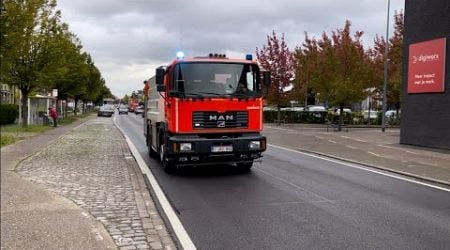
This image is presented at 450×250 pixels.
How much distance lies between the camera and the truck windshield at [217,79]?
1179 centimetres

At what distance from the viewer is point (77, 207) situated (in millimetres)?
7715

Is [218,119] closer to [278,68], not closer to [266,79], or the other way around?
[266,79]

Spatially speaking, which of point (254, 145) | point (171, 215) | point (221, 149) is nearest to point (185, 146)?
point (221, 149)

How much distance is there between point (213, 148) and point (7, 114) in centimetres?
2689

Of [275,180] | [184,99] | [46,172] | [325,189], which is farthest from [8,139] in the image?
[325,189]

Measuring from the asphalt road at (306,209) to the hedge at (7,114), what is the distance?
2358cm

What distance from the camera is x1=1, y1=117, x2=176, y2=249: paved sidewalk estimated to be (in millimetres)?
5832

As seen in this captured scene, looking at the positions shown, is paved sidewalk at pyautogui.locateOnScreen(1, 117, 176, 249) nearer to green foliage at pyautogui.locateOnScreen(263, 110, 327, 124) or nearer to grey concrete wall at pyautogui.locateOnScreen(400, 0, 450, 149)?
grey concrete wall at pyautogui.locateOnScreen(400, 0, 450, 149)

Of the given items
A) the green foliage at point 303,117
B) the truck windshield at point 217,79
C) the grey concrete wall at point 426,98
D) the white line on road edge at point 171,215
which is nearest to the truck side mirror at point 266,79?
the truck windshield at point 217,79

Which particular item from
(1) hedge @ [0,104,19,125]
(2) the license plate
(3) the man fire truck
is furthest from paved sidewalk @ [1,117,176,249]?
(1) hedge @ [0,104,19,125]

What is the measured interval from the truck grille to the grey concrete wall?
1046 cm

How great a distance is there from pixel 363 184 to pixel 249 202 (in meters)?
3.31

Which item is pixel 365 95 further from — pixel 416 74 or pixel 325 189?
pixel 325 189

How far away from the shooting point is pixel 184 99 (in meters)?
11.7
